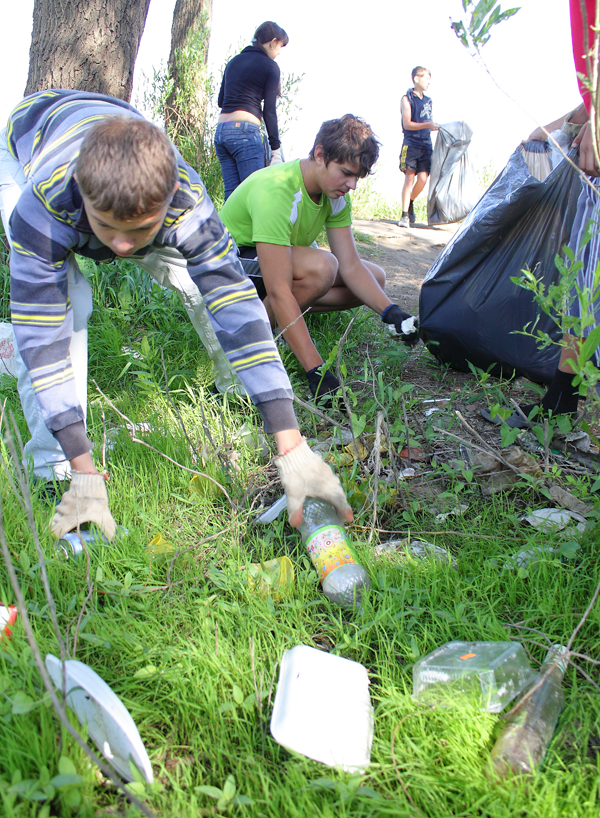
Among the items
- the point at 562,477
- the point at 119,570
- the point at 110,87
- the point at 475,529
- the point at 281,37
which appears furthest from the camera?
the point at 281,37

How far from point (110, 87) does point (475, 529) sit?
3.29 meters

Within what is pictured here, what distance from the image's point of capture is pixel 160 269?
7.29ft

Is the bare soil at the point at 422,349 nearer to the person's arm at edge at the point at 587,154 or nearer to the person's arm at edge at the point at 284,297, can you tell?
the person's arm at edge at the point at 284,297

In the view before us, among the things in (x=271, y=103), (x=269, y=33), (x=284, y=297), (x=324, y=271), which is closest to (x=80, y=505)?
(x=284, y=297)

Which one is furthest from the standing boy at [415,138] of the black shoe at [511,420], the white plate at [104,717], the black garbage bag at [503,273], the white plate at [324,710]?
the white plate at [104,717]

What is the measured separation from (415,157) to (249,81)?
3.71 meters

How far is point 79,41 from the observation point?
3.20 m

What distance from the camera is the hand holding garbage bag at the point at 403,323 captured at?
283cm

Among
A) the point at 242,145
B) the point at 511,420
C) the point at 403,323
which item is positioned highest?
the point at 242,145

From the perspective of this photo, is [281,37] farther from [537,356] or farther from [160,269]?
[537,356]

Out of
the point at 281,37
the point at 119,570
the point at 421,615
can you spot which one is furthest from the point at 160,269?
the point at 281,37

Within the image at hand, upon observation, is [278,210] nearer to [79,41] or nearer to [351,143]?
[351,143]

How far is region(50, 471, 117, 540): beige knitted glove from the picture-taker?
154cm

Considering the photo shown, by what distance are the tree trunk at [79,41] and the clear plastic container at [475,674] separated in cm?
355
